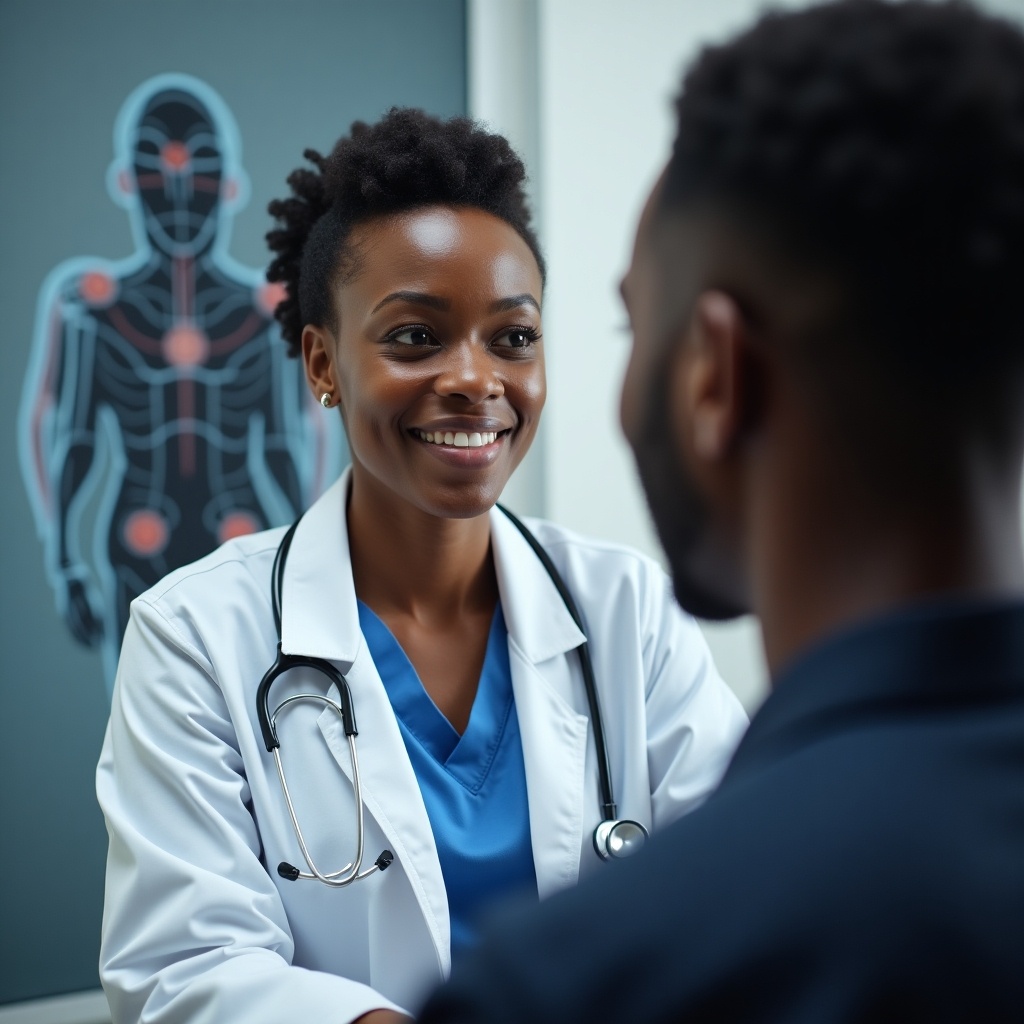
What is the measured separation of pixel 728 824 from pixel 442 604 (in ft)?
2.62

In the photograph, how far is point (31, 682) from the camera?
154 cm

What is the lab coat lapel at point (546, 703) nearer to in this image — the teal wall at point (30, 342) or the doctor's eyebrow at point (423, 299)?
the doctor's eyebrow at point (423, 299)

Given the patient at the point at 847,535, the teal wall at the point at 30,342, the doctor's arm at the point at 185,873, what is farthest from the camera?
the teal wall at the point at 30,342

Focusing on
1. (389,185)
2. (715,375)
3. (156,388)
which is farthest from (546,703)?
(156,388)

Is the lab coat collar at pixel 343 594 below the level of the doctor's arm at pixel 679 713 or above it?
above

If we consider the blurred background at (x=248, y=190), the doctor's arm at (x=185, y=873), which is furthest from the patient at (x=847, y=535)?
the blurred background at (x=248, y=190)

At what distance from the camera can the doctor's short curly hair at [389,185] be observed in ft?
3.44

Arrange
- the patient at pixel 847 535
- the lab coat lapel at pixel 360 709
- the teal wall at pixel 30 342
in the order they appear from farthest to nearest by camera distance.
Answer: the teal wall at pixel 30 342 → the lab coat lapel at pixel 360 709 → the patient at pixel 847 535

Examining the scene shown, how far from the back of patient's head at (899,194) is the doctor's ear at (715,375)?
3 cm

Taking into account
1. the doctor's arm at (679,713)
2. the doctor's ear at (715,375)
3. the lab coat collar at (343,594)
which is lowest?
the doctor's arm at (679,713)

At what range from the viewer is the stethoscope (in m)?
0.90

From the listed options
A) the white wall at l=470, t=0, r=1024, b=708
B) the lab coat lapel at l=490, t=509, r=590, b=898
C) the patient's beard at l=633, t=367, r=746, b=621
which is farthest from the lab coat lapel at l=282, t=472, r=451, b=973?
the white wall at l=470, t=0, r=1024, b=708

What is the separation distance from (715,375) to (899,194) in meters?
0.10

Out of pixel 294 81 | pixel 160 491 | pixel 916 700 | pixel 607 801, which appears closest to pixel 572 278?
pixel 294 81
